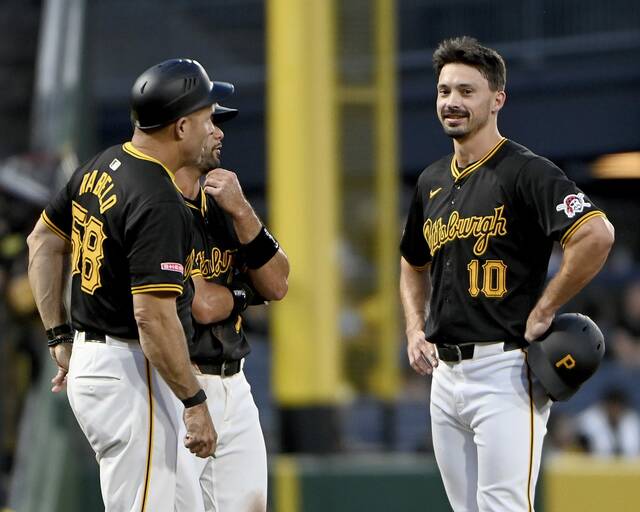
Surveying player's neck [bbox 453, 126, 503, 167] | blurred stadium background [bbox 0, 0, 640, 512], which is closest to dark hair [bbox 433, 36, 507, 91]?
player's neck [bbox 453, 126, 503, 167]

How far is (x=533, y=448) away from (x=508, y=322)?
38 centimetres

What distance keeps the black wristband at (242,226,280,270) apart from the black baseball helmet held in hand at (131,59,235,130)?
536mm

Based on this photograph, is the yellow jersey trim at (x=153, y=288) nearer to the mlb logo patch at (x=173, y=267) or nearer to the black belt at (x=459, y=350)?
the mlb logo patch at (x=173, y=267)

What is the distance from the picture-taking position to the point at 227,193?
4.24 metres

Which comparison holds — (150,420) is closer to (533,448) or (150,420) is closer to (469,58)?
(533,448)

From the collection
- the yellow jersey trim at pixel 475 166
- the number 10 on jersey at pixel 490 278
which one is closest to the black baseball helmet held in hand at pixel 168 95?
the yellow jersey trim at pixel 475 166

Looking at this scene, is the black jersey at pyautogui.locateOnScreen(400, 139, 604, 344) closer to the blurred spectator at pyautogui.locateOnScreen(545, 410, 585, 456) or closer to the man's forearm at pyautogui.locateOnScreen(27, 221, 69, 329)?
the man's forearm at pyautogui.locateOnScreen(27, 221, 69, 329)

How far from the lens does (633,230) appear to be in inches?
495

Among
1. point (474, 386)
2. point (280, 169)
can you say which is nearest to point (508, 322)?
Result: point (474, 386)

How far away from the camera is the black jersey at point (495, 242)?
4.03m

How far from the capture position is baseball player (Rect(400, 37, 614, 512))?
13.2 feet

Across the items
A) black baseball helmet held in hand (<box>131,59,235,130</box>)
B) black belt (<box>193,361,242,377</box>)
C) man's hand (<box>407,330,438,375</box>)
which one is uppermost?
black baseball helmet held in hand (<box>131,59,235,130</box>)

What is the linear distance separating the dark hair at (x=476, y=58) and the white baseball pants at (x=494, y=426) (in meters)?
0.81

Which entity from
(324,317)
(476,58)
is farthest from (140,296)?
(324,317)
